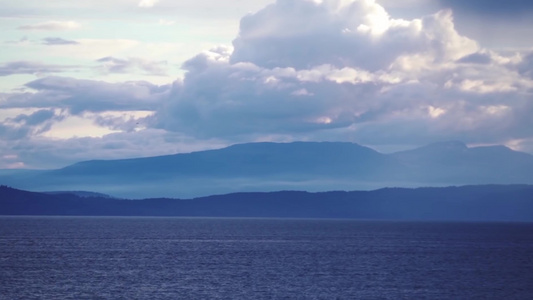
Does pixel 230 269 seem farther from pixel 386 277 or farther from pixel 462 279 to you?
pixel 462 279

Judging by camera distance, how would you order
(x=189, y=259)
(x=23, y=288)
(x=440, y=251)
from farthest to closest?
(x=440, y=251)
(x=189, y=259)
(x=23, y=288)

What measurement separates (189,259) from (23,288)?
3893 centimetres

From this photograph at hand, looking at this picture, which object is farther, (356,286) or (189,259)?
(189,259)

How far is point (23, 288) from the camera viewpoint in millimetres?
78125

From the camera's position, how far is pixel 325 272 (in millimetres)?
97062

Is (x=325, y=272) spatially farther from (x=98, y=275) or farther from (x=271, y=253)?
(x=271, y=253)

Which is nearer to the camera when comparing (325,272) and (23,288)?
(23,288)

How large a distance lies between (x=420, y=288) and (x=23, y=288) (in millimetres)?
38638

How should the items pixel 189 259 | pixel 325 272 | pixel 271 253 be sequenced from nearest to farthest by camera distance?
pixel 325 272, pixel 189 259, pixel 271 253

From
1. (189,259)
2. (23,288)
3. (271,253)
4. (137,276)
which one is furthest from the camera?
(271,253)

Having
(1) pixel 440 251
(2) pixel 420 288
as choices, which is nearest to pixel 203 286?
(2) pixel 420 288

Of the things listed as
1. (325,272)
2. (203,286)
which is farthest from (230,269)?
(203,286)

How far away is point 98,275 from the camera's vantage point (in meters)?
90.4

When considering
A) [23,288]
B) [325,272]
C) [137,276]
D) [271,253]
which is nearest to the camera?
[23,288]
